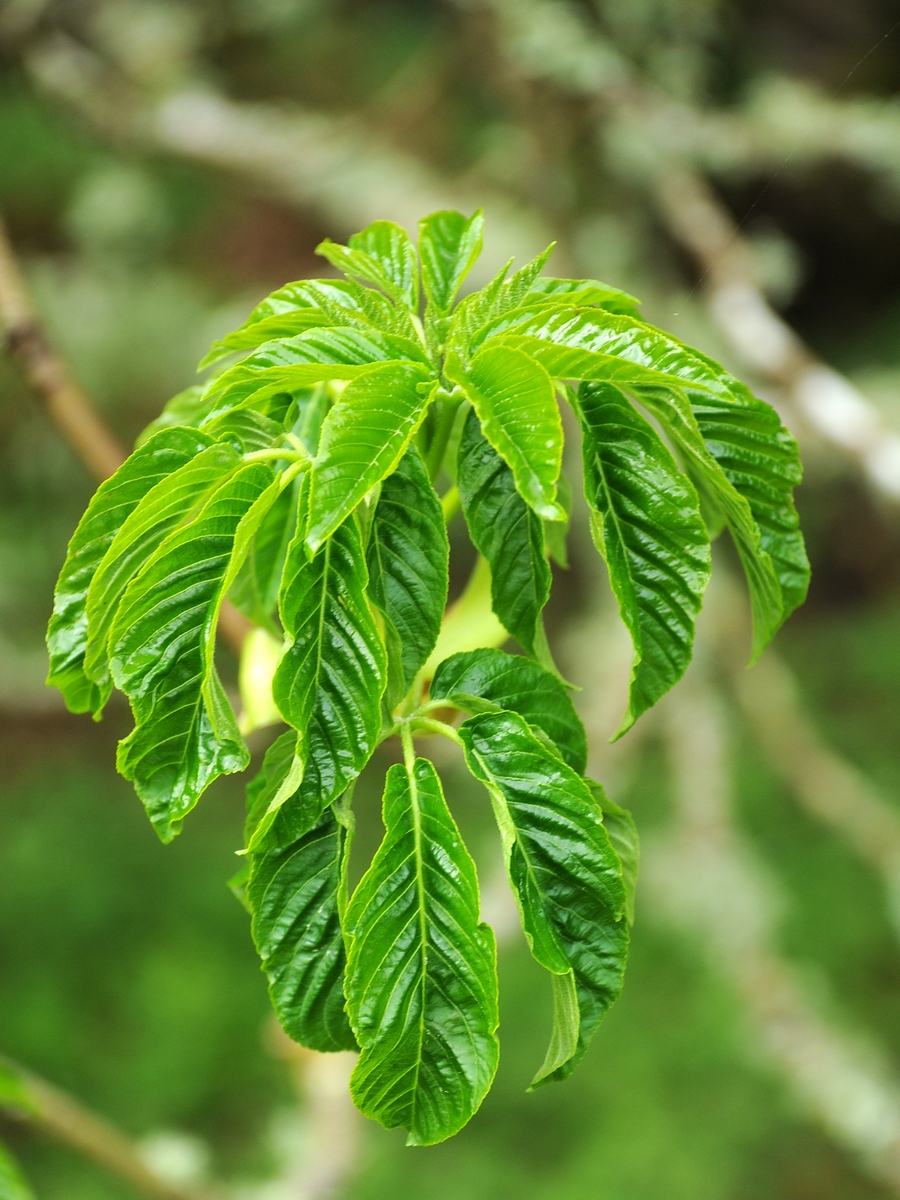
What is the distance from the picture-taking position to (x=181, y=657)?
30 cm

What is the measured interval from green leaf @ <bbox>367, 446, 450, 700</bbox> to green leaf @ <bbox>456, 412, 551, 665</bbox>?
0.06 ft

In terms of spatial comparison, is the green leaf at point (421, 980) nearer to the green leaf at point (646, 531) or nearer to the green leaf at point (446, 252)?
the green leaf at point (646, 531)

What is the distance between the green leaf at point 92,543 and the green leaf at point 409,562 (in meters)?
0.06

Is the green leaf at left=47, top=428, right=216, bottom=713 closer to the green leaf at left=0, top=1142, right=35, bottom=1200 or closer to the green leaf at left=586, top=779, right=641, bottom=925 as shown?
the green leaf at left=586, top=779, right=641, bottom=925

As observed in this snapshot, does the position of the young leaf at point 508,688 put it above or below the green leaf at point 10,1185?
above

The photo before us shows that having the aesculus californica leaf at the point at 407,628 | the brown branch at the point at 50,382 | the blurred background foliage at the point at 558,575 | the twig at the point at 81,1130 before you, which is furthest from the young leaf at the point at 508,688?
the blurred background foliage at the point at 558,575

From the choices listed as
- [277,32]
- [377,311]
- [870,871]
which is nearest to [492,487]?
[377,311]

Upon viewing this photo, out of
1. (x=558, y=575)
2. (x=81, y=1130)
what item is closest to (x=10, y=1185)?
(x=81, y=1130)

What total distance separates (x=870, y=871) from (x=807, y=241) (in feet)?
4.02

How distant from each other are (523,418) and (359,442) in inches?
1.7

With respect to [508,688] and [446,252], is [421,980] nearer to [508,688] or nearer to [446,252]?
[508,688]

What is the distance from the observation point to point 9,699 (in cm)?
155

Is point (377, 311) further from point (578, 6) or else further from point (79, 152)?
point (79, 152)

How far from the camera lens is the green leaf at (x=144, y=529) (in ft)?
0.97
